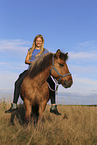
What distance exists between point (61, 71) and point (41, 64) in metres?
0.70

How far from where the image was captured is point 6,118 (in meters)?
7.29

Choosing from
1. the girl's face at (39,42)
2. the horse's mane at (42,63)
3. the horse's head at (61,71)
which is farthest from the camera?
the girl's face at (39,42)

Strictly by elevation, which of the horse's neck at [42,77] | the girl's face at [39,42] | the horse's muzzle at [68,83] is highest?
the girl's face at [39,42]

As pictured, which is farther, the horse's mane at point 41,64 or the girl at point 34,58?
the girl at point 34,58

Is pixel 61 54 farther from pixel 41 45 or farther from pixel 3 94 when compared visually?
pixel 3 94

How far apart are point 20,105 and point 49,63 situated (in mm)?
4368

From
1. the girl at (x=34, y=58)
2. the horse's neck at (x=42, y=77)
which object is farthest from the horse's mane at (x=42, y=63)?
the girl at (x=34, y=58)

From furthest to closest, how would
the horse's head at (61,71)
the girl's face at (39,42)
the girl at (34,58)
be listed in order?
the girl's face at (39,42) < the girl at (34,58) < the horse's head at (61,71)

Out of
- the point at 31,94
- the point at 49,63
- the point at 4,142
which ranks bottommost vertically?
the point at 4,142

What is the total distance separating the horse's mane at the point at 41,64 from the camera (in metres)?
5.07

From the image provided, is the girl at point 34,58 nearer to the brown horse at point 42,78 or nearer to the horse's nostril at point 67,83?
the brown horse at point 42,78

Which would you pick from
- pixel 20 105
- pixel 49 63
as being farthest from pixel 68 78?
pixel 20 105

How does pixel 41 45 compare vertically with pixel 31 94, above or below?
above

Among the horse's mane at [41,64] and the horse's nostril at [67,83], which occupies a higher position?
the horse's mane at [41,64]
